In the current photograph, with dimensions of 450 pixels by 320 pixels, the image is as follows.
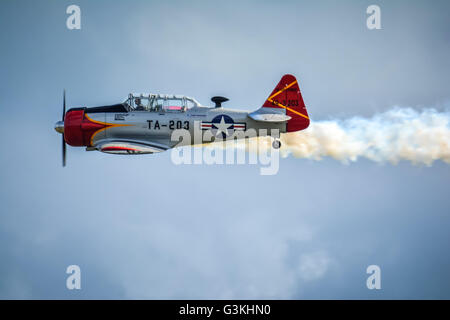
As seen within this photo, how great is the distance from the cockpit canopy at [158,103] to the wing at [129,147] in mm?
1342

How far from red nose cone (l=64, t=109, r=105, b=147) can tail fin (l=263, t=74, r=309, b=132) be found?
22.1 feet

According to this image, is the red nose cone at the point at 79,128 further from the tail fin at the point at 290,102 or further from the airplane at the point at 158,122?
the tail fin at the point at 290,102

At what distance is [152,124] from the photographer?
65.7ft

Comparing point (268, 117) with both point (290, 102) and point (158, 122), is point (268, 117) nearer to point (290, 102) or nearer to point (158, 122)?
point (290, 102)

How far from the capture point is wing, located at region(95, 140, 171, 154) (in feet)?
62.8

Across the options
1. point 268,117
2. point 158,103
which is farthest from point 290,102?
point 158,103

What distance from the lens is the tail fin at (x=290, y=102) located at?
20.6 meters

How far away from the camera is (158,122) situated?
2003 cm

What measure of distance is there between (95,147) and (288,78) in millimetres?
8015

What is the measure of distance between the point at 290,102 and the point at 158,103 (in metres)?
5.14

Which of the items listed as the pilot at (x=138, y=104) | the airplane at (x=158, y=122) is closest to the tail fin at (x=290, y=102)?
the airplane at (x=158, y=122)
